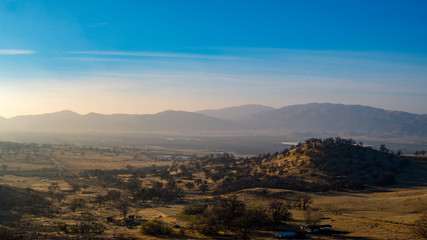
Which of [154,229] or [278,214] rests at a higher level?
[278,214]

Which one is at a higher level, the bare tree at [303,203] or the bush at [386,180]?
the bush at [386,180]

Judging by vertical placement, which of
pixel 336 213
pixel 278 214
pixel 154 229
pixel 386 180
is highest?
pixel 386 180

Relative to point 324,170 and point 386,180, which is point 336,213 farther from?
point 324,170

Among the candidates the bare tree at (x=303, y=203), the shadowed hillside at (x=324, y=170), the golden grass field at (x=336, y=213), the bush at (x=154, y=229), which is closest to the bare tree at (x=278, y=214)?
the golden grass field at (x=336, y=213)

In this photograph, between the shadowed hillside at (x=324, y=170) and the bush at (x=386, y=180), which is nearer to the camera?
the shadowed hillside at (x=324, y=170)

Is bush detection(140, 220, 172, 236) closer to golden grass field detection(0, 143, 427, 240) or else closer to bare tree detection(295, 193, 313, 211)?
golden grass field detection(0, 143, 427, 240)

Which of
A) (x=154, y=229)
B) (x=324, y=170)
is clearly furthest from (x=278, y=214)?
(x=324, y=170)

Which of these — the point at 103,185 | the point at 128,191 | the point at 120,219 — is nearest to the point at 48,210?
the point at 120,219

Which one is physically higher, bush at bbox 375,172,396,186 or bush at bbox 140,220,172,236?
bush at bbox 375,172,396,186

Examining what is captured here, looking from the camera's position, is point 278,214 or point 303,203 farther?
point 303,203

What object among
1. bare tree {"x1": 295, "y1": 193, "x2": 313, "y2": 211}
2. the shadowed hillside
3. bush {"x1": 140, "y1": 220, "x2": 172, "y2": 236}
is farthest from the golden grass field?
the shadowed hillside

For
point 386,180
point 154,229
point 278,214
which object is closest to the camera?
point 154,229

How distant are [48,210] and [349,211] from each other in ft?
164

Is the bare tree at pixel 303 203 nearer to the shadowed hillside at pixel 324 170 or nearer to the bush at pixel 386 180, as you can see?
the shadowed hillside at pixel 324 170
